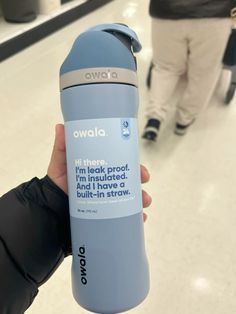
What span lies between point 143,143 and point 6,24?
1.41 meters

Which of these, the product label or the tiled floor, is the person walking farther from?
the product label

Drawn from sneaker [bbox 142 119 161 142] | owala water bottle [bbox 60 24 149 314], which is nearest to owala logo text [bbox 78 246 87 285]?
owala water bottle [bbox 60 24 149 314]

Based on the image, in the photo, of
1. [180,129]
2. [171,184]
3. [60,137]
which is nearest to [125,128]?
[60,137]

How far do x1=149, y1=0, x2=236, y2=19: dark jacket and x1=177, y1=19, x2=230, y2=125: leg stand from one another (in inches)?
1.0

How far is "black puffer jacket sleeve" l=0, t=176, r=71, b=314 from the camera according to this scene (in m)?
0.65

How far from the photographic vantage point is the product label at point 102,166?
589mm

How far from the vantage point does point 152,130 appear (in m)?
1.74

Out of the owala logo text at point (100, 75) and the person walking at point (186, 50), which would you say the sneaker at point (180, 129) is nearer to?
the person walking at point (186, 50)

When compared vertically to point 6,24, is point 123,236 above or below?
above

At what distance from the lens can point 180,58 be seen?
167 cm

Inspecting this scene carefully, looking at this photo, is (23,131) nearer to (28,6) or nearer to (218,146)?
(218,146)

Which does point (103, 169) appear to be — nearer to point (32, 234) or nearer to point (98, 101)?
point (98, 101)

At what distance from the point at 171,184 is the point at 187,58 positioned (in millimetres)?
554

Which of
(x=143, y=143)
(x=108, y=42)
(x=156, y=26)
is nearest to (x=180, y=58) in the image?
(x=156, y=26)
